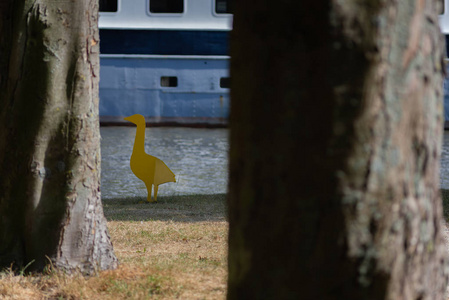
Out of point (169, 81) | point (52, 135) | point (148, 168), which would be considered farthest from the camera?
point (169, 81)

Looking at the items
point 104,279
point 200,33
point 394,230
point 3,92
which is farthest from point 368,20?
point 200,33

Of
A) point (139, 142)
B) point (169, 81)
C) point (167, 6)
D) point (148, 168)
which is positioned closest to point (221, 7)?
point (167, 6)

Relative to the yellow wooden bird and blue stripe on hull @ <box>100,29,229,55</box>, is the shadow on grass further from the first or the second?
blue stripe on hull @ <box>100,29,229,55</box>

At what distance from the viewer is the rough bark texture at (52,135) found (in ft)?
10.3

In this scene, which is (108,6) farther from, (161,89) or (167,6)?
(161,89)

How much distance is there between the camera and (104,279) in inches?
122

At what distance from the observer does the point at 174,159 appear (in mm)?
11617

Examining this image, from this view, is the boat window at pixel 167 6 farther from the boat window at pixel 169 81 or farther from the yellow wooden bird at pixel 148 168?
the yellow wooden bird at pixel 148 168

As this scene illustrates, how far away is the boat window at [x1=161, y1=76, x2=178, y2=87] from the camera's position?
18.5 m

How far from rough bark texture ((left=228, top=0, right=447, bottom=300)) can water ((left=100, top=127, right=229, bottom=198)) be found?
6.73m

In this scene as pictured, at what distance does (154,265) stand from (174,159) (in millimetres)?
8231

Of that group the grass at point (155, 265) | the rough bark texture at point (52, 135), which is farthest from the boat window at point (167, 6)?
the rough bark texture at point (52, 135)

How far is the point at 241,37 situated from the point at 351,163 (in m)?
0.37

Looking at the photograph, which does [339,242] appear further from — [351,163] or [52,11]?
[52,11]
